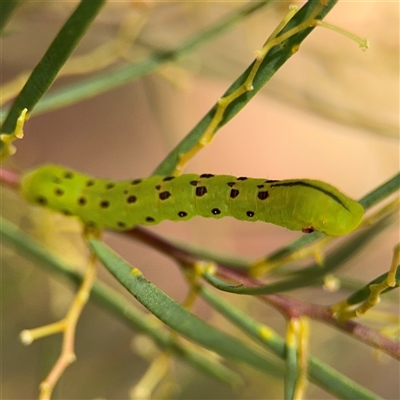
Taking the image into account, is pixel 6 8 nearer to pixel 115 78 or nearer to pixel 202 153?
pixel 115 78

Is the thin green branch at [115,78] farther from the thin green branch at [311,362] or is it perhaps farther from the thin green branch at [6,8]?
the thin green branch at [311,362]

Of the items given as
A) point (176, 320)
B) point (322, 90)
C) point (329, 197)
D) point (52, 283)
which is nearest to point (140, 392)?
point (176, 320)

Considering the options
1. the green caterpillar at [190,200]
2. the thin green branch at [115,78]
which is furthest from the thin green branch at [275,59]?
the thin green branch at [115,78]

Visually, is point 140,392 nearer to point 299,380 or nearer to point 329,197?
point 299,380

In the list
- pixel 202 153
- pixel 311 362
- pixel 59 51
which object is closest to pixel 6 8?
pixel 59 51

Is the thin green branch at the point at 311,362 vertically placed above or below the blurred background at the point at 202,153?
below
